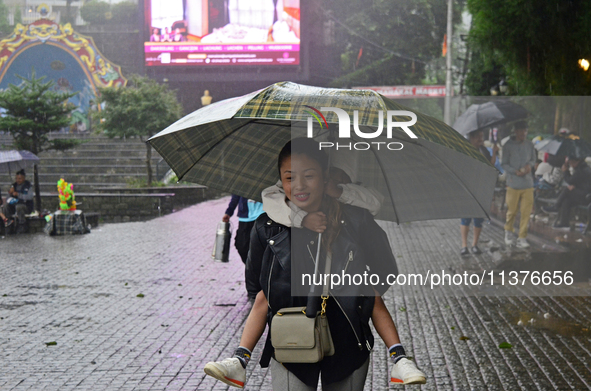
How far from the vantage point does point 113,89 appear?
2691 cm

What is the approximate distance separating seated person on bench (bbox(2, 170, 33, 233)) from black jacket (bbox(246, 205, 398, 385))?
612 inches

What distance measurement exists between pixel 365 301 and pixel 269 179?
0.98 m

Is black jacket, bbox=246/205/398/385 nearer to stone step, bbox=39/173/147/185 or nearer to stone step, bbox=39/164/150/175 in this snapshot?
stone step, bbox=39/173/147/185

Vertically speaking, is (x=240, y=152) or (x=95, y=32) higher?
(x=95, y=32)

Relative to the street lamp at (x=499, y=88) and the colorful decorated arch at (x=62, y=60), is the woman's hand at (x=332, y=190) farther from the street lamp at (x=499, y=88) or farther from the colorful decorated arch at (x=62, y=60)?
the colorful decorated arch at (x=62, y=60)

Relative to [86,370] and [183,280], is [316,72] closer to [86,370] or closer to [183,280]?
[183,280]

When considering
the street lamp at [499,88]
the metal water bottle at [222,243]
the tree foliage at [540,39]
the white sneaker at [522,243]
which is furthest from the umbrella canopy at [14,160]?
the street lamp at [499,88]

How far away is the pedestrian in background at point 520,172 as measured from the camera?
10.9 metres

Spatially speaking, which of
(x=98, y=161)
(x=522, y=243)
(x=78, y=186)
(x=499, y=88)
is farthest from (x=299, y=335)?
(x=98, y=161)

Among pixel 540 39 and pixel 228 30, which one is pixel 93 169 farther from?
pixel 540 39

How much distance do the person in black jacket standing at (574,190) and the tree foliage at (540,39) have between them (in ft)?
4.77

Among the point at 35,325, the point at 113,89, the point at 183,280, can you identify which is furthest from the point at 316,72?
the point at 35,325

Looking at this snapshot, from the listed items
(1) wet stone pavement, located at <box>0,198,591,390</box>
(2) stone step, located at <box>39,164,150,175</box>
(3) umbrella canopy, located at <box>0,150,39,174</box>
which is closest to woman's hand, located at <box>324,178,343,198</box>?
(1) wet stone pavement, located at <box>0,198,591,390</box>

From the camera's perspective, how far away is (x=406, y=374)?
2.90 m
